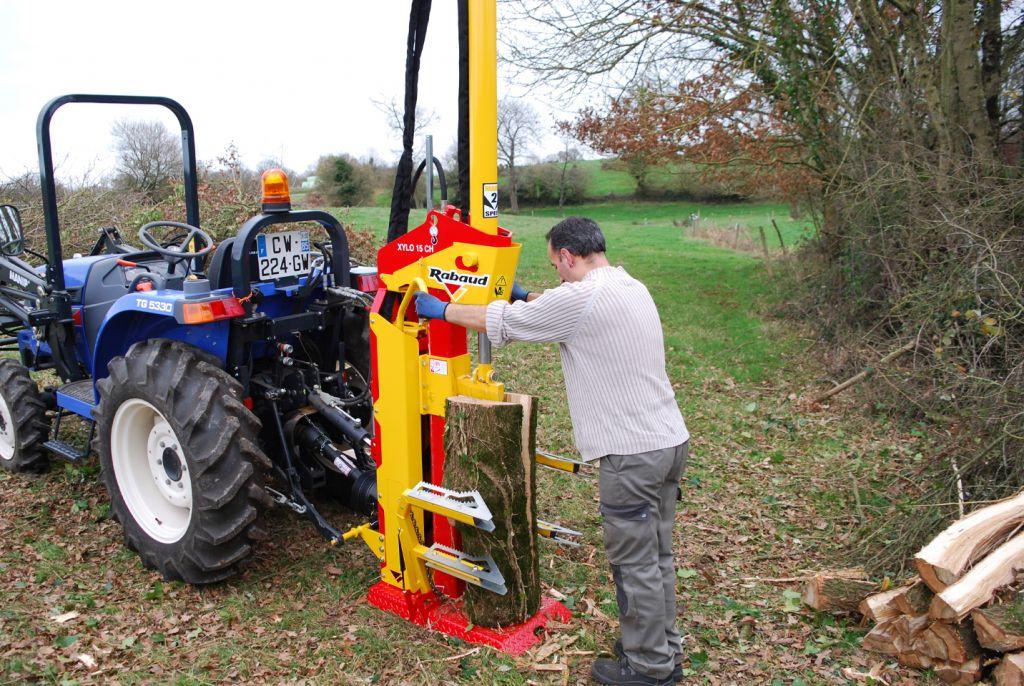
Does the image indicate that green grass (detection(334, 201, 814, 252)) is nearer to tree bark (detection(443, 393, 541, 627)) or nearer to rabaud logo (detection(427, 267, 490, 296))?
rabaud logo (detection(427, 267, 490, 296))

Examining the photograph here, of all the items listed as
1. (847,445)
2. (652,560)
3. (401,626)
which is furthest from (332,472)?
(847,445)

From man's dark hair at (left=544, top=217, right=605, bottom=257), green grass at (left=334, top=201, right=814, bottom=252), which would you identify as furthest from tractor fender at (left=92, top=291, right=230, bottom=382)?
green grass at (left=334, top=201, right=814, bottom=252)

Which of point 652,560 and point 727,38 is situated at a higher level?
point 727,38

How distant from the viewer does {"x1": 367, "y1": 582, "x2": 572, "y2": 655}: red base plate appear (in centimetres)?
349

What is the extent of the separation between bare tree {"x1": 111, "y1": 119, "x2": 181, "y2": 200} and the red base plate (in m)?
9.78

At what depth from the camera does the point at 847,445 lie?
21.6 feet

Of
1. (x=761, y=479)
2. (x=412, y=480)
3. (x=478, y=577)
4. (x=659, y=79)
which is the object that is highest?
(x=659, y=79)

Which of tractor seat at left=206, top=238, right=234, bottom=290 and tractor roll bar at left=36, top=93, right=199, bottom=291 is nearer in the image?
tractor seat at left=206, top=238, right=234, bottom=290

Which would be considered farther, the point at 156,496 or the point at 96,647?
the point at 156,496

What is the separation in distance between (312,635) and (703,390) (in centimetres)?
569

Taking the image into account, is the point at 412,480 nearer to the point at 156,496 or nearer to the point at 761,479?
the point at 156,496

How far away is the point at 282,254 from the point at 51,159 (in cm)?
195

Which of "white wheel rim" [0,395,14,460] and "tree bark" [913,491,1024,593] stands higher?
"white wheel rim" [0,395,14,460]

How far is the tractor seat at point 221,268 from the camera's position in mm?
4121
